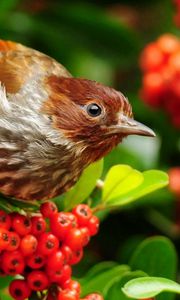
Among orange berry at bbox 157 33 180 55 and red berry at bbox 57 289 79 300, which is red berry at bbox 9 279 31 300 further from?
orange berry at bbox 157 33 180 55

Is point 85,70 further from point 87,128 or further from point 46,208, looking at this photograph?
point 46,208

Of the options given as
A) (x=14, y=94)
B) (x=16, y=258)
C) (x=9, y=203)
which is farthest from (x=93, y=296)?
(x=14, y=94)

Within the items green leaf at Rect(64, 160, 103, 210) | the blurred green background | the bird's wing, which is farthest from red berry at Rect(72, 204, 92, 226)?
the blurred green background

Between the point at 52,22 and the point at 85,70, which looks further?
the point at 85,70

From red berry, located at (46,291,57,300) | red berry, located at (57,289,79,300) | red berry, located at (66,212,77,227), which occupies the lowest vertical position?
red berry, located at (46,291,57,300)

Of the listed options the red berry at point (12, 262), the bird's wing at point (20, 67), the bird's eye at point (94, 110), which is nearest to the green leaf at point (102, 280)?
the red berry at point (12, 262)

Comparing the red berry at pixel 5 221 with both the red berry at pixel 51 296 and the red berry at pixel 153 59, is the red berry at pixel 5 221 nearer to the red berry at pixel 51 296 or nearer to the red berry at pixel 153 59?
the red berry at pixel 51 296
